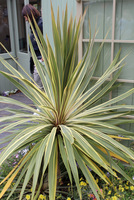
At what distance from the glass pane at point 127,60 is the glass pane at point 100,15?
0.18 m

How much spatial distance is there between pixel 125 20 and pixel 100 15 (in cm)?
27

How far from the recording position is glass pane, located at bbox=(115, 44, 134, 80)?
243 centimetres

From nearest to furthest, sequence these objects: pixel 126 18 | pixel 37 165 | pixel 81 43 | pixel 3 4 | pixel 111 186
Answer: pixel 37 165, pixel 111 186, pixel 126 18, pixel 81 43, pixel 3 4

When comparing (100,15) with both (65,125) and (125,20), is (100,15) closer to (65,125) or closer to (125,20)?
(125,20)

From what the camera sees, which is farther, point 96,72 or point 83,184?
point 96,72

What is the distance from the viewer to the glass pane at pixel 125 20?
7.59 feet

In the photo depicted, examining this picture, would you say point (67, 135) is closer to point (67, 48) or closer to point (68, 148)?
point (68, 148)

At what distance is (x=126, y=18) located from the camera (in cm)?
234

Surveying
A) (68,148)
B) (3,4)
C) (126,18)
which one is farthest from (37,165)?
(3,4)

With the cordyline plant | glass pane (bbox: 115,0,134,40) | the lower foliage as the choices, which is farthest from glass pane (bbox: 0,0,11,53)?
the lower foliage

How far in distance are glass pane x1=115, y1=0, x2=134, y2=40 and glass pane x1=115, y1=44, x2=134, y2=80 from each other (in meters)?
0.09

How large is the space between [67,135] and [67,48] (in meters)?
0.84

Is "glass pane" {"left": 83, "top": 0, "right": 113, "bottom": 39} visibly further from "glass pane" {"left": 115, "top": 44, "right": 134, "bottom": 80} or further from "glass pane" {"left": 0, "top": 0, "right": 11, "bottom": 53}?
"glass pane" {"left": 0, "top": 0, "right": 11, "bottom": 53}

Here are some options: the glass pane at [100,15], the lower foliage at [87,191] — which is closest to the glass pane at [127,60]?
the glass pane at [100,15]
